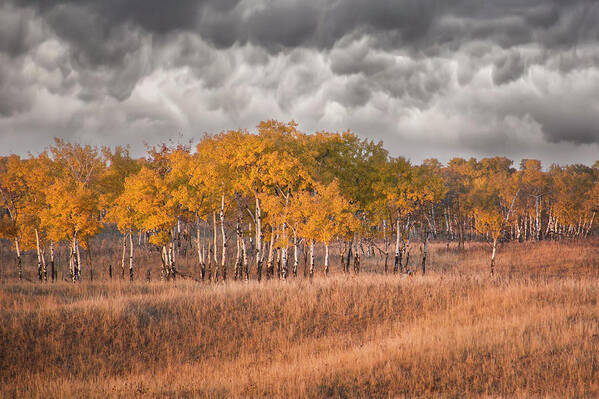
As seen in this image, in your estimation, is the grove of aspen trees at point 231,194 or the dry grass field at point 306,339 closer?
the dry grass field at point 306,339

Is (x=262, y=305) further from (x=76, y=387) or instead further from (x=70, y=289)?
(x=70, y=289)

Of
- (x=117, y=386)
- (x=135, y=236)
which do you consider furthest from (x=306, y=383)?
(x=135, y=236)

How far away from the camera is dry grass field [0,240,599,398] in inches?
425

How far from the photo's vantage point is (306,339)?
17.6 metres

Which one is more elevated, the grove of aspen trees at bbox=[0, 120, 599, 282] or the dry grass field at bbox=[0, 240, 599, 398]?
the grove of aspen trees at bbox=[0, 120, 599, 282]

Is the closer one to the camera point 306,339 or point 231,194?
point 306,339

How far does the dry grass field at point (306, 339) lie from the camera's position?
10797 mm

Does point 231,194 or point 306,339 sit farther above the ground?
point 231,194

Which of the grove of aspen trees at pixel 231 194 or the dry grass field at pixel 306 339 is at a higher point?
the grove of aspen trees at pixel 231 194

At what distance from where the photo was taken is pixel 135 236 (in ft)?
231

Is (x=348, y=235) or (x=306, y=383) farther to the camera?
(x=348, y=235)

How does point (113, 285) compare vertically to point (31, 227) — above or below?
below

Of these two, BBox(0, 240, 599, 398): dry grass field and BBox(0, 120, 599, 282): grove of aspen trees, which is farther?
BBox(0, 120, 599, 282): grove of aspen trees

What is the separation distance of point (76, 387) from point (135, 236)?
6330cm
